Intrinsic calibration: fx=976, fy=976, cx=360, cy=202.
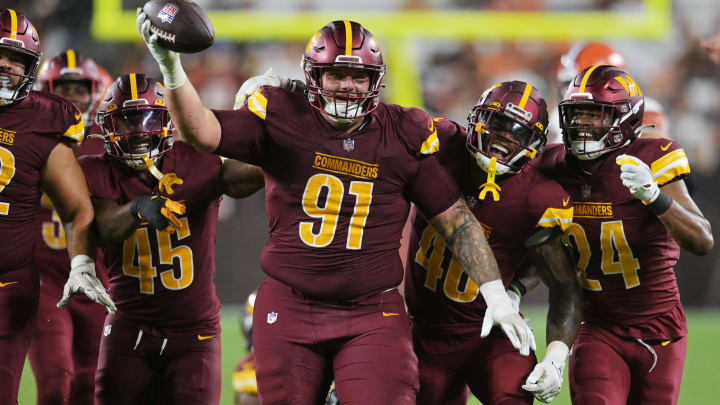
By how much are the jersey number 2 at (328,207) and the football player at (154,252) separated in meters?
0.50

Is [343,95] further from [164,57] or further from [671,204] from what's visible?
[671,204]

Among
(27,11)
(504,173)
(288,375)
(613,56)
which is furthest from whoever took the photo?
(27,11)

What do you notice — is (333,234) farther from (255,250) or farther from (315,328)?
(255,250)

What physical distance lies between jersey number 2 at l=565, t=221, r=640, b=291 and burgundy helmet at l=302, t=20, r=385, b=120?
3.91ft

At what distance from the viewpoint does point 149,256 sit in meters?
4.30

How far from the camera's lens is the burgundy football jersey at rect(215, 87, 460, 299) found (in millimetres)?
3762

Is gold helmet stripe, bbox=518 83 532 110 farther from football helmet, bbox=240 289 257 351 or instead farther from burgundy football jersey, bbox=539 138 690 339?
football helmet, bbox=240 289 257 351

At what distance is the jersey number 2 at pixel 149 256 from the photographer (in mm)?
4293

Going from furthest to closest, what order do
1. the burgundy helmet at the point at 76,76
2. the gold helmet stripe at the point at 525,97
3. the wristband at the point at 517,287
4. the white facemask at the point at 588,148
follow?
the burgundy helmet at the point at 76,76
the wristband at the point at 517,287
the white facemask at the point at 588,148
the gold helmet stripe at the point at 525,97

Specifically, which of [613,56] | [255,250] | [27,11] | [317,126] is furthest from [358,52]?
[27,11]

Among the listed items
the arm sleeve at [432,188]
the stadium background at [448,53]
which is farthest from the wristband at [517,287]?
the stadium background at [448,53]

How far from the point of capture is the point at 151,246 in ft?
14.1

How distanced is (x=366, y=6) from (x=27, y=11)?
3.42 metres

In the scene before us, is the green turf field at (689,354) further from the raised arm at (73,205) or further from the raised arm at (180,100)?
the raised arm at (180,100)
